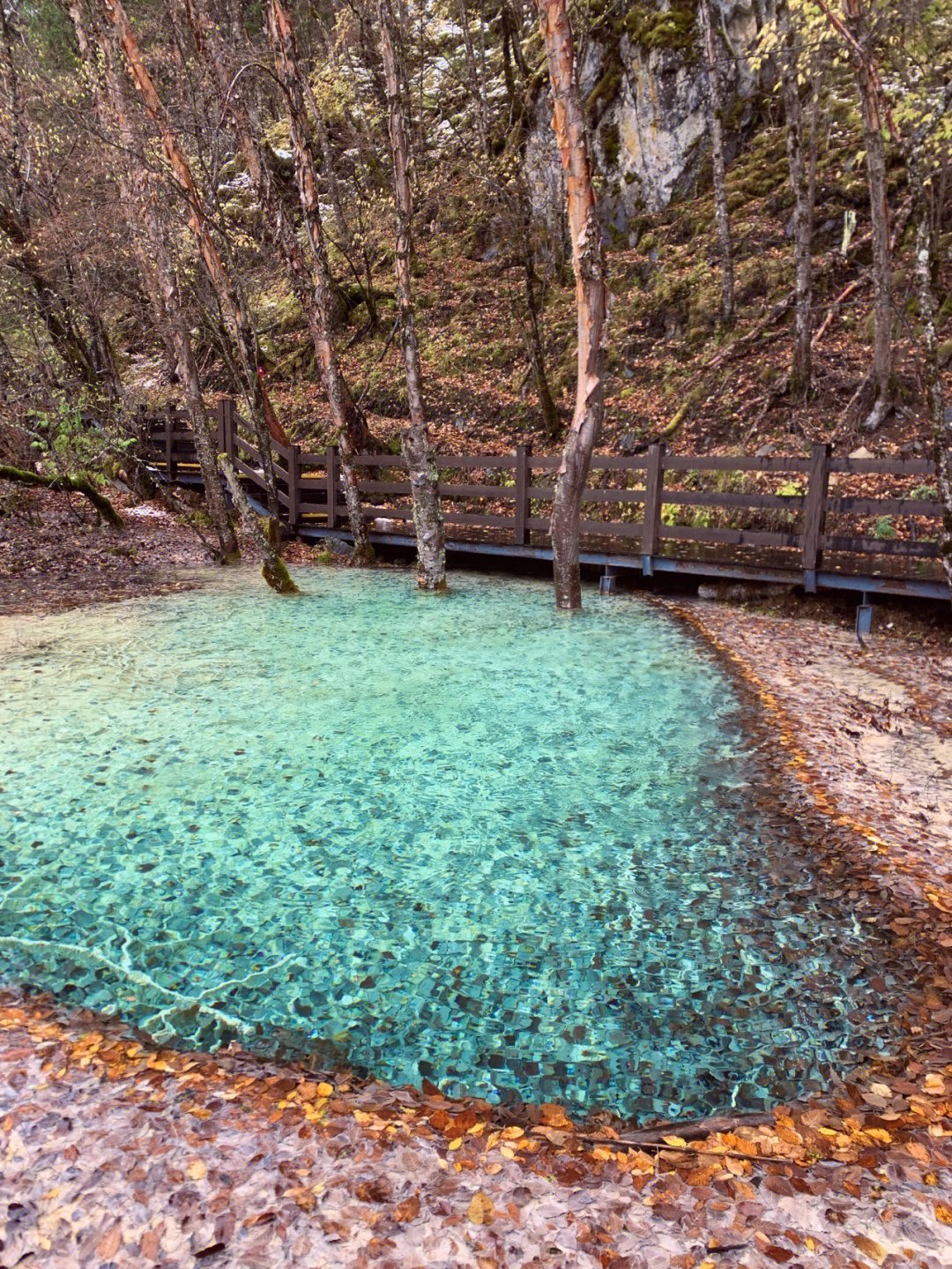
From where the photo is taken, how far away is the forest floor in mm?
2320

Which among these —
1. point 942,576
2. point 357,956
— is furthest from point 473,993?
point 942,576

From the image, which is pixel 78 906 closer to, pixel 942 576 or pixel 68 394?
pixel 942 576

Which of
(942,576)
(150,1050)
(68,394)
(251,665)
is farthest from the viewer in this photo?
(68,394)

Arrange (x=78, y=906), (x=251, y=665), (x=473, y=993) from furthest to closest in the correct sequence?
(x=251, y=665), (x=78, y=906), (x=473, y=993)

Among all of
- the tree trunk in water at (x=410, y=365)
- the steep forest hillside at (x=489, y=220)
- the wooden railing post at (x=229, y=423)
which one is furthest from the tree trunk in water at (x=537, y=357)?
the wooden railing post at (x=229, y=423)

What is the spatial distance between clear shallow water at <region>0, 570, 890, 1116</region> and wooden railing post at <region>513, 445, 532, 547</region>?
19.0ft

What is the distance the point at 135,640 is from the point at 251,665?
196 centimetres

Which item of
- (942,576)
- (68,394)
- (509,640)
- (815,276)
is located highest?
(815,276)

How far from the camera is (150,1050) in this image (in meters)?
3.21

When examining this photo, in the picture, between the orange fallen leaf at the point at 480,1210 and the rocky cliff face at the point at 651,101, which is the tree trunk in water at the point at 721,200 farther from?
the orange fallen leaf at the point at 480,1210

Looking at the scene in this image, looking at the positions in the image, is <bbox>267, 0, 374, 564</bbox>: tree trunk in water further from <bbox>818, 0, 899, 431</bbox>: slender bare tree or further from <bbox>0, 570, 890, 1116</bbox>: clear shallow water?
<bbox>818, 0, 899, 431</bbox>: slender bare tree

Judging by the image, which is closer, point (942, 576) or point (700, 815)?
point (700, 815)

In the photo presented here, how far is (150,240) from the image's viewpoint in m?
13.2

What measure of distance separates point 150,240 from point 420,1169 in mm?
14610
